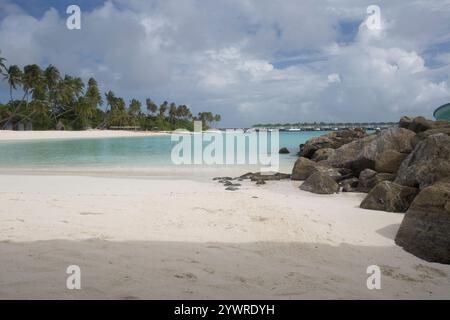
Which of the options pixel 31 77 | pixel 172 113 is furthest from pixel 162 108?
pixel 31 77

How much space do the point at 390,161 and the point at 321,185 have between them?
213 centimetres

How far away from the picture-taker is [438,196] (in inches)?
188

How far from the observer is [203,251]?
442 cm

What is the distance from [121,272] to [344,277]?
2.31 meters

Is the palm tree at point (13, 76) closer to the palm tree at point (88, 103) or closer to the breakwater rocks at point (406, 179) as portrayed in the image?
the palm tree at point (88, 103)

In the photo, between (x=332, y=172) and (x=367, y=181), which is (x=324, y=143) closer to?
A: (x=332, y=172)

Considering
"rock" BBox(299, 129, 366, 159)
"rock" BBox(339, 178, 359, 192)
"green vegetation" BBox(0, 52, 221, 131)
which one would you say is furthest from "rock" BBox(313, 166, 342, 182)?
"green vegetation" BBox(0, 52, 221, 131)

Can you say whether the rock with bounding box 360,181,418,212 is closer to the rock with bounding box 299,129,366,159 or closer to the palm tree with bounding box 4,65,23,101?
the rock with bounding box 299,129,366,159

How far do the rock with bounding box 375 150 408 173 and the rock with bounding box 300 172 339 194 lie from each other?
4.66 feet

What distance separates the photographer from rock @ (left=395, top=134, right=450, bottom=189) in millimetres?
7074
